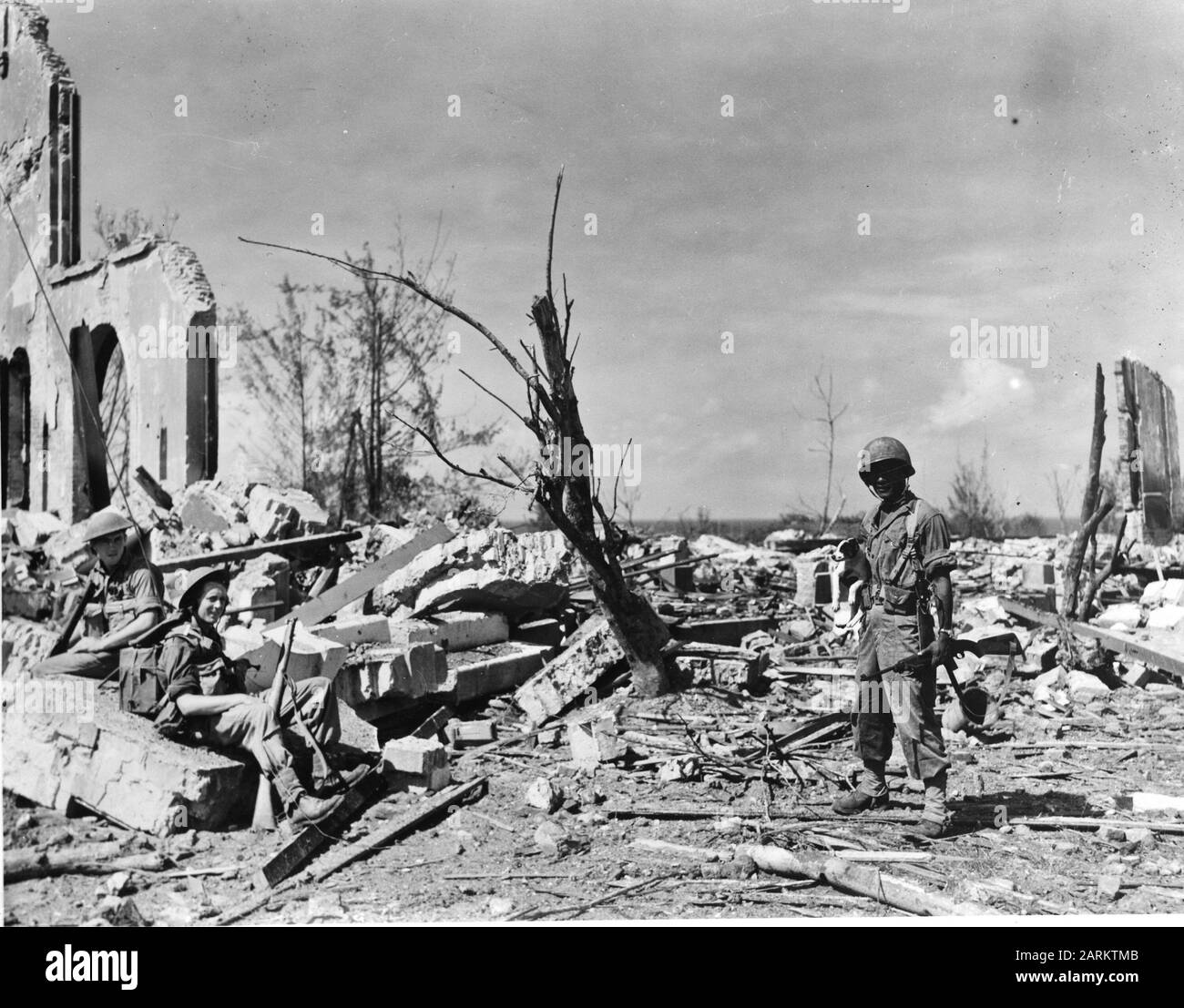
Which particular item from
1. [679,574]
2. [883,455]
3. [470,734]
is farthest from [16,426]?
[883,455]

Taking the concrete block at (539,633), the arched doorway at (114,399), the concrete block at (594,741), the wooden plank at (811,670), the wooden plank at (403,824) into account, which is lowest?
the wooden plank at (403,824)

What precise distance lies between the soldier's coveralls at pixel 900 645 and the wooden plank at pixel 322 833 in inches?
112

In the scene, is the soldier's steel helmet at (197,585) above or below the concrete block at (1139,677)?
above

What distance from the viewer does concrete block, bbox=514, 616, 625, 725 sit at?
24.7 feet

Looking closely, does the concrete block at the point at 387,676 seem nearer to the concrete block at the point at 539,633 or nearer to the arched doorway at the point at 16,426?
the concrete block at the point at 539,633

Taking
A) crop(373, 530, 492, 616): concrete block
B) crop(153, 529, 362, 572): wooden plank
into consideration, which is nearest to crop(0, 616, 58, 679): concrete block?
crop(153, 529, 362, 572): wooden plank

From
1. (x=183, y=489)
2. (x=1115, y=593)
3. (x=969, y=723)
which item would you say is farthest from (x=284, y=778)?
(x=1115, y=593)

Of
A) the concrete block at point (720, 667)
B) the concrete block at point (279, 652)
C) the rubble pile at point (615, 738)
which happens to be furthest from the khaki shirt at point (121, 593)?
the concrete block at point (720, 667)

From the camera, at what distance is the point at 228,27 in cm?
749

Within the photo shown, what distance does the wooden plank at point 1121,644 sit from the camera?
854 centimetres

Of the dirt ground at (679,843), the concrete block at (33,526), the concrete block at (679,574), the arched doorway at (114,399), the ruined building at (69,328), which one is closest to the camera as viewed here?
the dirt ground at (679,843)
